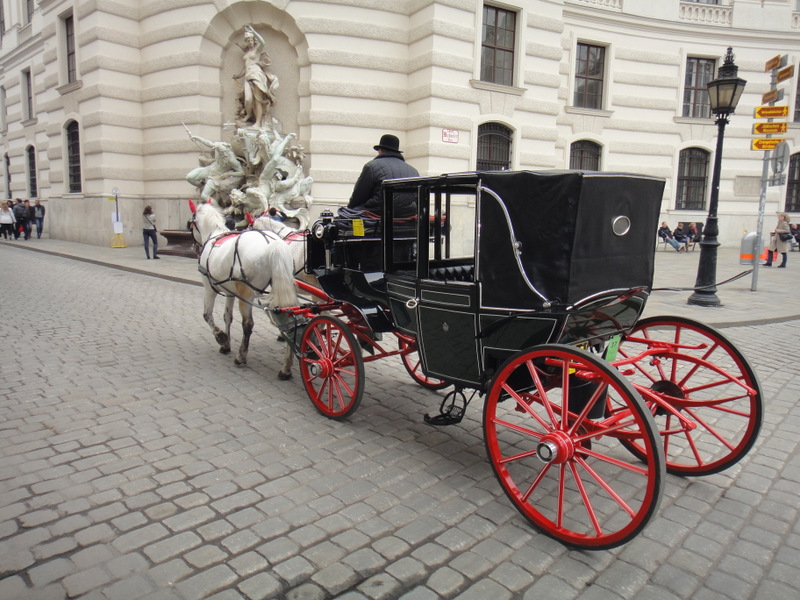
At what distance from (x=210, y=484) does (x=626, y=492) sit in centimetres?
273

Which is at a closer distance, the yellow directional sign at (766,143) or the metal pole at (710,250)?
the metal pole at (710,250)

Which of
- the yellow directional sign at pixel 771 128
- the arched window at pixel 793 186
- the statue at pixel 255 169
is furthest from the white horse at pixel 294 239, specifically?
the arched window at pixel 793 186

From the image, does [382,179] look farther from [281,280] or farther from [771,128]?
[771,128]

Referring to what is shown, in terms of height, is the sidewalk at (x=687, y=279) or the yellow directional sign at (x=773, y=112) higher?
the yellow directional sign at (x=773, y=112)

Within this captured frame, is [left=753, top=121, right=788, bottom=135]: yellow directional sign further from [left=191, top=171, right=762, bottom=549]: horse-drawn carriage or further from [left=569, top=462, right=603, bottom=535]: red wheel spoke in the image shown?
[left=569, top=462, right=603, bottom=535]: red wheel spoke

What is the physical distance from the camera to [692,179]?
24.2 metres

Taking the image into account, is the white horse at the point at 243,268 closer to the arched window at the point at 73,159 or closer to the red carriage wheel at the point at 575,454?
the red carriage wheel at the point at 575,454

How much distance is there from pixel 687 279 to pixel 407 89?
32.7 ft

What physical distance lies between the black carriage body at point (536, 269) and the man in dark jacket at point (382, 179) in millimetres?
1013

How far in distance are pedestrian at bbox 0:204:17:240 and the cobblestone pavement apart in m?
21.5

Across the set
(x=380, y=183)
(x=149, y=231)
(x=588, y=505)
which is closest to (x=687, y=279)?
(x=380, y=183)

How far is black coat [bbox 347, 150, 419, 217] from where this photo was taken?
4.99m

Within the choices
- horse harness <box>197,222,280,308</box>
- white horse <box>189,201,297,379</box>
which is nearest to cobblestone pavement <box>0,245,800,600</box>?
white horse <box>189,201,297,379</box>

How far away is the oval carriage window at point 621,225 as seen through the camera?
10.8 ft
